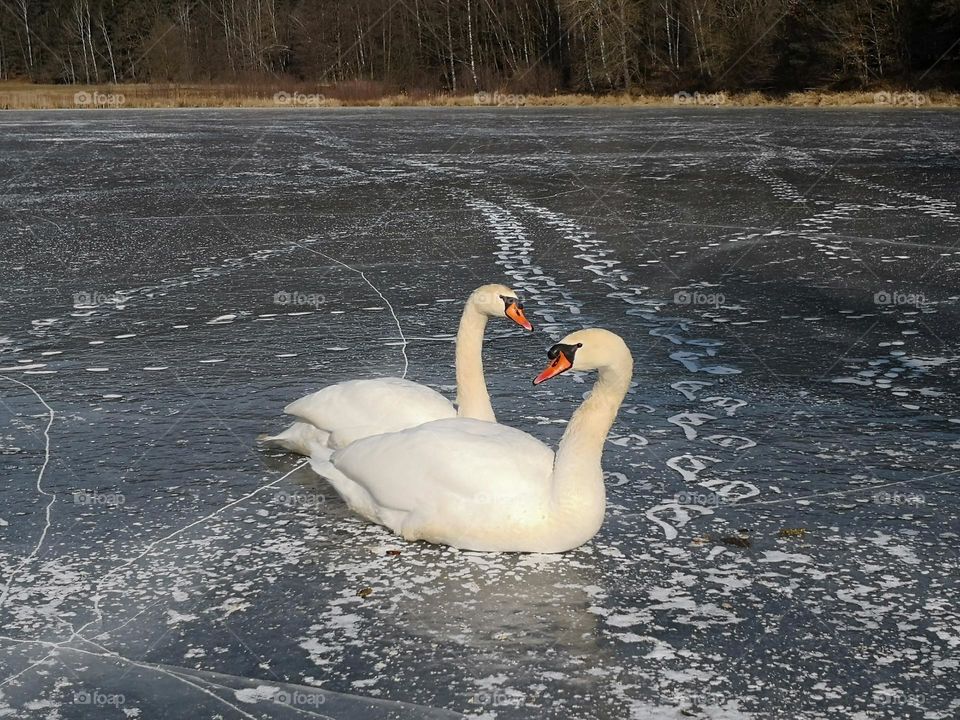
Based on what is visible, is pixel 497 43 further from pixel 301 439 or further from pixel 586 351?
pixel 586 351

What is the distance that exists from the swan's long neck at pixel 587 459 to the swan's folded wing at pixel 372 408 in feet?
2.59

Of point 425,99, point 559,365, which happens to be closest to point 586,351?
point 559,365

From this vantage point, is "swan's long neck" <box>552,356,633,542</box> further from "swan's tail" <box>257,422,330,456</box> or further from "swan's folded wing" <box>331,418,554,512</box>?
"swan's tail" <box>257,422,330,456</box>

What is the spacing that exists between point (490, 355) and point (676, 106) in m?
31.9

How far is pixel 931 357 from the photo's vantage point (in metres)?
6.35

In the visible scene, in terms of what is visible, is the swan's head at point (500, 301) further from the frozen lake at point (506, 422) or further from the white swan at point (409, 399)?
the frozen lake at point (506, 422)

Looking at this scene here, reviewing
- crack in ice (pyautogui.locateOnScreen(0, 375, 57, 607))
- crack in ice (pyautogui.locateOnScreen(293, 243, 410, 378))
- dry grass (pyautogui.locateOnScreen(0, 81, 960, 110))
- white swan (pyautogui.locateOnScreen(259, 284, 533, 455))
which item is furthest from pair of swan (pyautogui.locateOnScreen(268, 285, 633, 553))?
dry grass (pyautogui.locateOnScreen(0, 81, 960, 110))

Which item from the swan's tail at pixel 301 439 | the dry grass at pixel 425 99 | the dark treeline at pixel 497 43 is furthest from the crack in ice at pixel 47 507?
the dark treeline at pixel 497 43

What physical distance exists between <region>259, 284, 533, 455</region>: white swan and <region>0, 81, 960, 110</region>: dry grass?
3011 cm

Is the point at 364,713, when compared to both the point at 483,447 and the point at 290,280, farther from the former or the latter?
the point at 290,280

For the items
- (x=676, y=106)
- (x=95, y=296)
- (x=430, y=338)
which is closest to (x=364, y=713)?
(x=430, y=338)

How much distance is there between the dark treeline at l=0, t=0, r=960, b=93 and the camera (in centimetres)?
4069

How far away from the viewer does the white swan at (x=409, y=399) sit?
14.9 ft

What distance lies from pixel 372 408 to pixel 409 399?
14 cm
